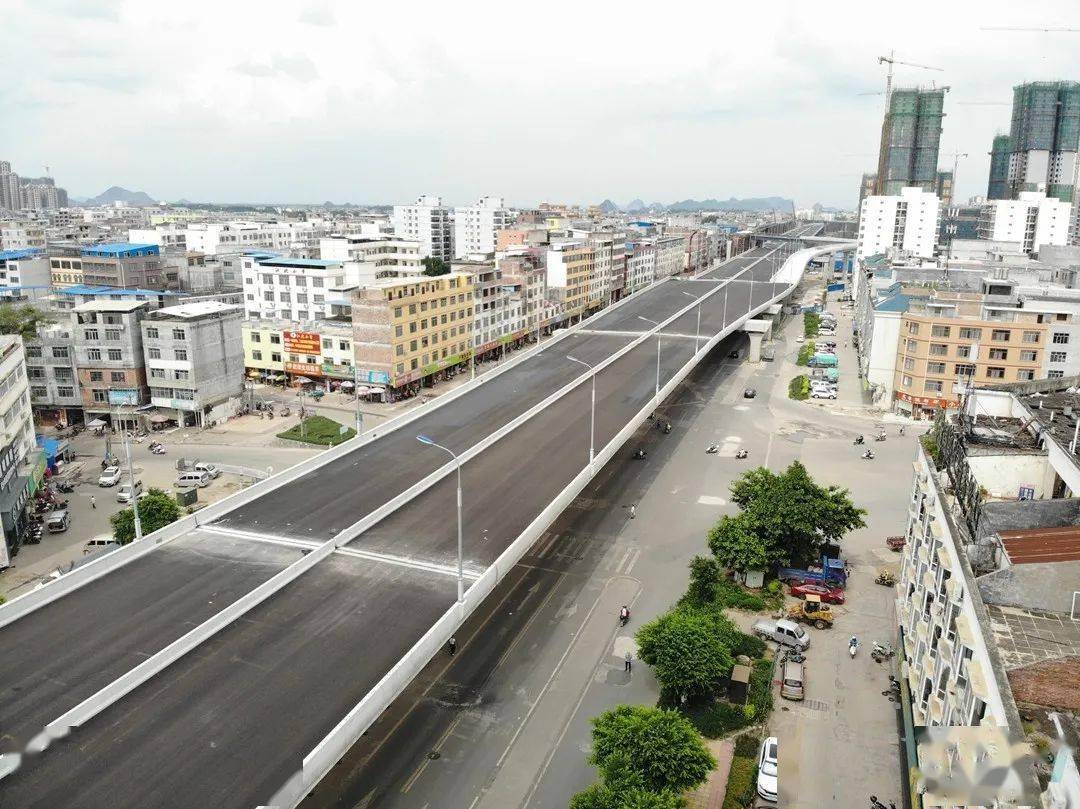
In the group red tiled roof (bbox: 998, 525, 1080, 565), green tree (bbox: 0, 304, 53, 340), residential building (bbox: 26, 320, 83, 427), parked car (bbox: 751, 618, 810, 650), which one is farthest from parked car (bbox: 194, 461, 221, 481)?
red tiled roof (bbox: 998, 525, 1080, 565)

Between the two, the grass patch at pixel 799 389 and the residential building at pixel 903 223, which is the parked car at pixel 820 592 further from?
the residential building at pixel 903 223

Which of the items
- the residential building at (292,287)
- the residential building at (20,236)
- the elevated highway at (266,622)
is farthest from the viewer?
the residential building at (20,236)

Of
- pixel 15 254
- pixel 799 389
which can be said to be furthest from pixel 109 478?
pixel 15 254

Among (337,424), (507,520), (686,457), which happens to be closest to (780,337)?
(686,457)

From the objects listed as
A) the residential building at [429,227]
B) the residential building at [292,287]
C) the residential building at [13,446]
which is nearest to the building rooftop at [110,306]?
the residential building at [13,446]

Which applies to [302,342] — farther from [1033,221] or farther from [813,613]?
[1033,221]

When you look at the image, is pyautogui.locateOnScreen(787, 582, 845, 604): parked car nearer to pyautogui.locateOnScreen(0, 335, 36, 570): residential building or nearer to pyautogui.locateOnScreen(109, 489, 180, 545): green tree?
pyautogui.locateOnScreen(109, 489, 180, 545): green tree
